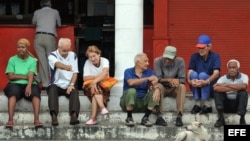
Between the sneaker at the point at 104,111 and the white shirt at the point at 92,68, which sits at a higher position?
the white shirt at the point at 92,68

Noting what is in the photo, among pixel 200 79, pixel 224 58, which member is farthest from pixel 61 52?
pixel 224 58

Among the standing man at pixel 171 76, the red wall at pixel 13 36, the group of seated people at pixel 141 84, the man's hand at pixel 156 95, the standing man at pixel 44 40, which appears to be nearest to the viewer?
the man's hand at pixel 156 95

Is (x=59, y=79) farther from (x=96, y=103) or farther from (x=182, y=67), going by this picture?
(x=182, y=67)

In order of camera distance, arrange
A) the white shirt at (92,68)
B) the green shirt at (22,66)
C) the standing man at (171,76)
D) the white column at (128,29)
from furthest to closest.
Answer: the white column at (128,29), the white shirt at (92,68), the green shirt at (22,66), the standing man at (171,76)

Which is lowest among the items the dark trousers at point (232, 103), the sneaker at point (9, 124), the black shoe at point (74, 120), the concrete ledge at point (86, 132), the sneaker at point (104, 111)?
the concrete ledge at point (86, 132)

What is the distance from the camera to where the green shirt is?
1170 centimetres

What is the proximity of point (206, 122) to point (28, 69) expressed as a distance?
3.11 metres

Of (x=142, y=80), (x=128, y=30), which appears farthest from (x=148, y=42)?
(x=142, y=80)

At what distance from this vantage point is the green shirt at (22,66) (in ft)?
38.4

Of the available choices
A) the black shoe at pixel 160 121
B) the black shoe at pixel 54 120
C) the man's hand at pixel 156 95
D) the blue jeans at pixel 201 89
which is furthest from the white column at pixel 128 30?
the black shoe at pixel 54 120

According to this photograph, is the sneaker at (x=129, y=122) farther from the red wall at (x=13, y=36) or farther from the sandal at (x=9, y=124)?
the red wall at (x=13, y=36)

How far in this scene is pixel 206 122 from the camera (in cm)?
1159

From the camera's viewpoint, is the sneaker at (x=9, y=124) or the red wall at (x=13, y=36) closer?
the sneaker at (x=9, y=124)

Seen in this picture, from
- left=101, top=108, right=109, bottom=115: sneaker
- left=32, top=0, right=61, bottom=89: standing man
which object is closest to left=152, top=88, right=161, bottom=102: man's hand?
left=101, top=108, right=109, bottom=115: sneaker
